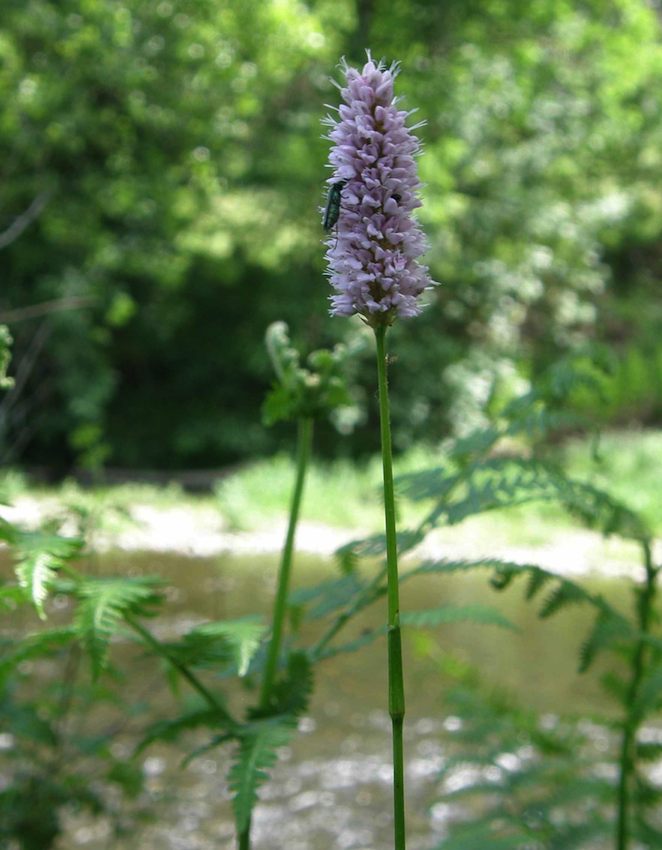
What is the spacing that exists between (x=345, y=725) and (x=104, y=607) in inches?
143

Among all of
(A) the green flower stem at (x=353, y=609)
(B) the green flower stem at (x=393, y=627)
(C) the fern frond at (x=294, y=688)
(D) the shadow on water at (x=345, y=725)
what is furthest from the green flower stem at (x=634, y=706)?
(B) the green flower stem at (x=393, y=627)

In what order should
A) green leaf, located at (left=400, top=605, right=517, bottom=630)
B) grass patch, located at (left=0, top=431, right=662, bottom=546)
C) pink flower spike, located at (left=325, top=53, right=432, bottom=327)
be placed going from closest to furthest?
pink flower spike, located at (left=325, top=53, right=432, bottom=327)
green leaf, located at (left=400, top=605, right=517, bottom=630)
grass patch, located at (left=0, top=431, right=662, bottom=546)

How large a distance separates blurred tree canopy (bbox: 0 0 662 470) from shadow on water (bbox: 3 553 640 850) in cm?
247

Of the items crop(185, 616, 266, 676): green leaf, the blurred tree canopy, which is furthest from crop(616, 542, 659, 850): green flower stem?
the blurred tree canopy

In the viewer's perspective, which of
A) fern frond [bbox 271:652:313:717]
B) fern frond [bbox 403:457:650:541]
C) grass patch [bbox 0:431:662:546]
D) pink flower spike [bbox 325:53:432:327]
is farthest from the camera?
grass patch [bbox 0:431:662:546]

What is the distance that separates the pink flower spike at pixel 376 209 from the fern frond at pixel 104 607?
62 cm

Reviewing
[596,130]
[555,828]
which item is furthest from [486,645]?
[596,130]

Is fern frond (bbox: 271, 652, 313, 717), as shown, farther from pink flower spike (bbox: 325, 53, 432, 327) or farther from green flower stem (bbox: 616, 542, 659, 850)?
pink flower spike (bbox: 325, 53, 432, 327)

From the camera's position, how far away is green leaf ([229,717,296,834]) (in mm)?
1357

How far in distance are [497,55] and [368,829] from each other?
10.2m

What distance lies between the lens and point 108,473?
15.2m

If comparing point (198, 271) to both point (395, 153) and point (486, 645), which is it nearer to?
point (486, 645)

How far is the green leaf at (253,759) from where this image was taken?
53.4 inches

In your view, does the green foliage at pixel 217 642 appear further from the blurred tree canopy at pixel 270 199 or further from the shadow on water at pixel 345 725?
the blurred tree canopy at pixel 270 199
